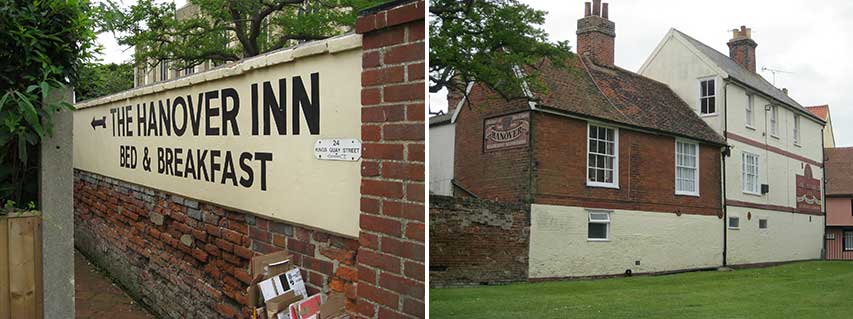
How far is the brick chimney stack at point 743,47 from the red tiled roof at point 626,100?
186 mm

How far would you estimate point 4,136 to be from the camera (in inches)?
132

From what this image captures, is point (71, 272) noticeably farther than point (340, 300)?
Yes

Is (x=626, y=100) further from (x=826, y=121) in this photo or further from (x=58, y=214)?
(x=58, y=214)

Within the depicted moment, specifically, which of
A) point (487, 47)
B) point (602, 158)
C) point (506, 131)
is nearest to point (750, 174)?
point (602, 158)

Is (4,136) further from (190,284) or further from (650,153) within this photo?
(650,153)

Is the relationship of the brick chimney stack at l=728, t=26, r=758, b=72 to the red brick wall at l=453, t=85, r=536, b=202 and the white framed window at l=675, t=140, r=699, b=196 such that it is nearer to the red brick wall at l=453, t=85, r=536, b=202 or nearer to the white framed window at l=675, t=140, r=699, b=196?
the white framed window at l=675, t=140, r=699, b=196

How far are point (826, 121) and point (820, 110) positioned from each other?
0.12 feet

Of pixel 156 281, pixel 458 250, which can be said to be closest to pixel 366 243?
pixel 458 250

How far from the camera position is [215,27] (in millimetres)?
10797

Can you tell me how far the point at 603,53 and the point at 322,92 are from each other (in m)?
1.07

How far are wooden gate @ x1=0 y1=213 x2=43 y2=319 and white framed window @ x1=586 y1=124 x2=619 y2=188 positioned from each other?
2.89 meters

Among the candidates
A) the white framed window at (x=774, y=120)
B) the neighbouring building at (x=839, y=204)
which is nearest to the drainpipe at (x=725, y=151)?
the white framed window at (x=774, y=120)

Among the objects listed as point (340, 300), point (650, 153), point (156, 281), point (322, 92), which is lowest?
point (156, 281)

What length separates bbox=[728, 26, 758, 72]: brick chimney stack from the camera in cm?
188
